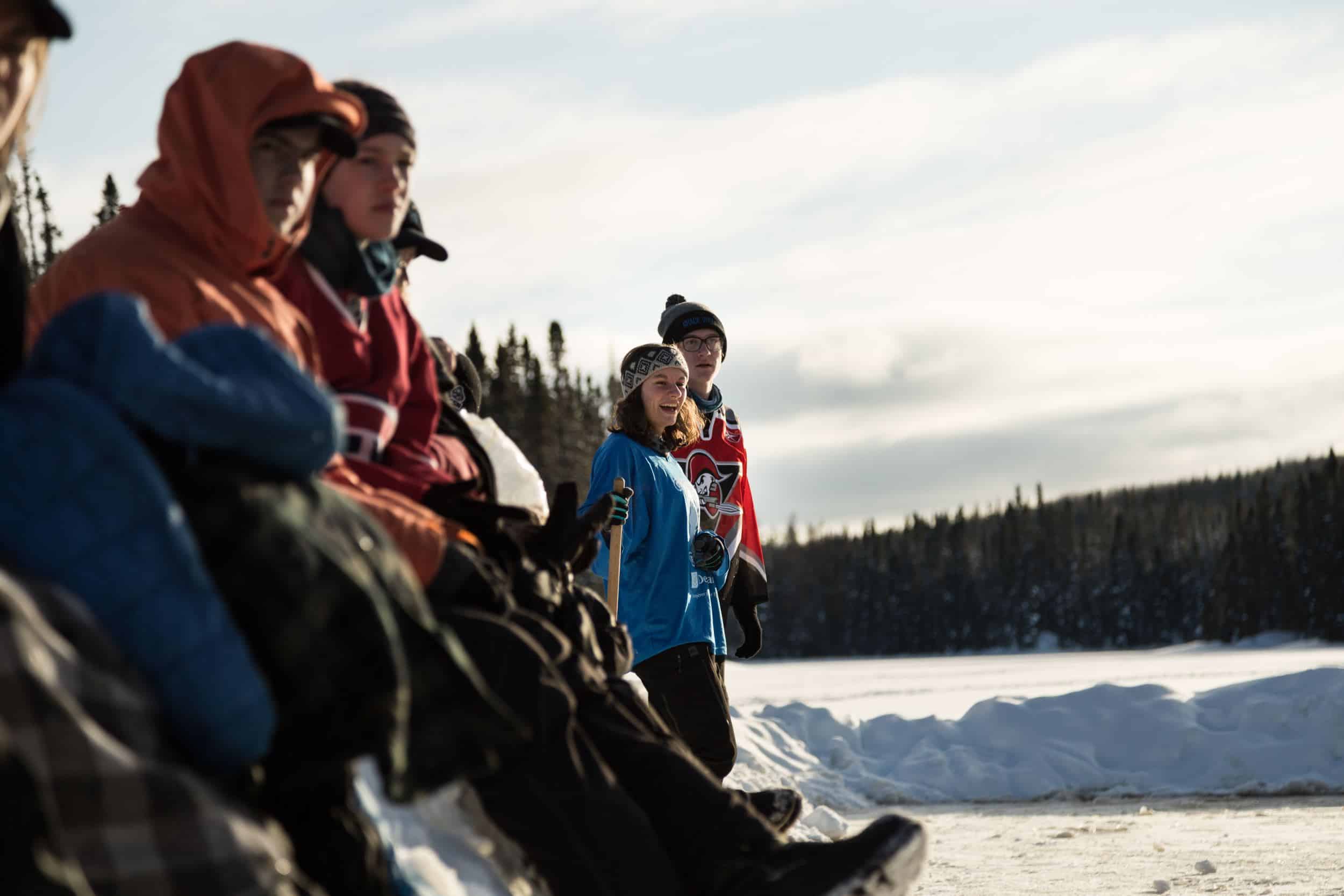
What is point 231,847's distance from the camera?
1.65m

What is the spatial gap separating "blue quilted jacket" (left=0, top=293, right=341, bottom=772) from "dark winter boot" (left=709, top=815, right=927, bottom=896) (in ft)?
4.02

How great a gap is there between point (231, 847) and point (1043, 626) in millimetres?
89776

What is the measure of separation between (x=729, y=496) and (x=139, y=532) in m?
5.16

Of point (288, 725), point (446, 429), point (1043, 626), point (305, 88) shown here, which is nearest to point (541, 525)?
point (446, 429)

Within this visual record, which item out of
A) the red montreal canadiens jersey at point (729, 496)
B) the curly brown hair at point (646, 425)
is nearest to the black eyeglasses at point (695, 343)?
the red montreal canadiens jersey at point (729, 496)

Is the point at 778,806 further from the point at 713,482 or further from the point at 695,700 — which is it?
the point at 713,482

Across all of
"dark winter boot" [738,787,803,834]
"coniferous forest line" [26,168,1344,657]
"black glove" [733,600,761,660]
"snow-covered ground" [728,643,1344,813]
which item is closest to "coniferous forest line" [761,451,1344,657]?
"coniferous forest line" [26,168,1344,657]

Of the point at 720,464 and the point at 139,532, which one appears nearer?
the point at 139,532

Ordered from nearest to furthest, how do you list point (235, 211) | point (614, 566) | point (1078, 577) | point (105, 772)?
point (105, 772) → point (235, 211) → point (614, 566) → point (1078, 577)

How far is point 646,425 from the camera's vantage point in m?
5.98

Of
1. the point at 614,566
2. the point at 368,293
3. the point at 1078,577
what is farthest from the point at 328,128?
the point at 1078,577

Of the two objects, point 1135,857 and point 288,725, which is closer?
point 288,725

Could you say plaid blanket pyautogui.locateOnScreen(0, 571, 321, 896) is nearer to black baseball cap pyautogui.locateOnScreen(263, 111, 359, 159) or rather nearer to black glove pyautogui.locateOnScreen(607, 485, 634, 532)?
black baseball cap pyautogui.locateOnScreen(263, 111, 359, 159)

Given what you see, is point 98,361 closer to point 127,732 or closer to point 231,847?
point 127,732
